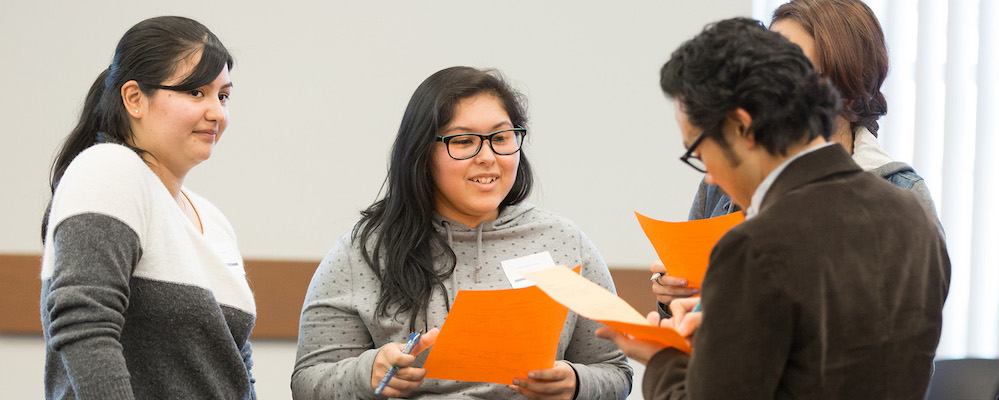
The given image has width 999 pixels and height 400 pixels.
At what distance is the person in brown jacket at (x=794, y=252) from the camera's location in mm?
1012

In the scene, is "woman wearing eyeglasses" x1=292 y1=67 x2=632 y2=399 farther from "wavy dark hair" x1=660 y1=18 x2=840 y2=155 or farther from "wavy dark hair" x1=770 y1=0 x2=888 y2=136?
"wavy dark hair" x1=660 y1=18 x2=840 y2=155

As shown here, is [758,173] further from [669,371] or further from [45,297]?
[45,297]

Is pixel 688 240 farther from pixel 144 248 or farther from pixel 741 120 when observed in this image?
pixel 144 248

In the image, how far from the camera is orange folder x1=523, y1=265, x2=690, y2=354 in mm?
1150

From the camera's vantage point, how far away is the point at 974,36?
10.7 ft

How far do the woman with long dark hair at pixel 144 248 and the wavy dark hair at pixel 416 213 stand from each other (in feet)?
1.09

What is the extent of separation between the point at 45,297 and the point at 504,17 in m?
2.25

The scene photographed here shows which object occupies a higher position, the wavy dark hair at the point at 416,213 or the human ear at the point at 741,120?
the human ear at the point at 741,120

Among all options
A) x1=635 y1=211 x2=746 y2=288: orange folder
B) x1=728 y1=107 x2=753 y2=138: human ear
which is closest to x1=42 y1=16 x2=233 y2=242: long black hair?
x1=635 y1=211 x2=746 y2=288: orange folder

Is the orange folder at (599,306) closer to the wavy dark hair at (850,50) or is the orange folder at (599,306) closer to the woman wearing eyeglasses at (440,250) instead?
the woman wearing eyeglasses at (440,250)

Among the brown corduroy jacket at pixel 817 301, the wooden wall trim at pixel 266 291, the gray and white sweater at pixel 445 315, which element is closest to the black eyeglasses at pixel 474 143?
the gray and white sweater at pixel 445 315

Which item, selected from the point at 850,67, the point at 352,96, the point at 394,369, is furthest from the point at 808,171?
the point at 352,96

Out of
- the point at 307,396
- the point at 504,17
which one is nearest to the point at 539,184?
the point at 504,17

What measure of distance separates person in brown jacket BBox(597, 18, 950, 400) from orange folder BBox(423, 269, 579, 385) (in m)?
0.48
